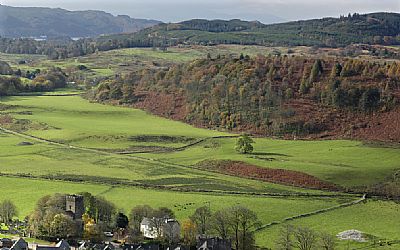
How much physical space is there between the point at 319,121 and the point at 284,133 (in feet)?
20.3

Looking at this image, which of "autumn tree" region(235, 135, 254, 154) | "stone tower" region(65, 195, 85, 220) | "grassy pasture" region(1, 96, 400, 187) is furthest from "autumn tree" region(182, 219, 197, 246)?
"autumn tree" region(235, 135, 254, 154)

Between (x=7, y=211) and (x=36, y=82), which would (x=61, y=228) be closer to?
(x=7, y=211)

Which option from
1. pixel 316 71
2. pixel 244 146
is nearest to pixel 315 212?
pixel 244 146

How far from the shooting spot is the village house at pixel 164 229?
4978 centimetres

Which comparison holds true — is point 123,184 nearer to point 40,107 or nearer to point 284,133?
point 284,133

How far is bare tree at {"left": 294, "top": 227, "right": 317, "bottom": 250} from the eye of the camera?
4616 cm

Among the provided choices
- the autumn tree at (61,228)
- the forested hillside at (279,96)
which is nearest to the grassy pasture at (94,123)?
the forested hillside at (279,96)

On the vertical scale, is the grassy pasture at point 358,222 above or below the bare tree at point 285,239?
below

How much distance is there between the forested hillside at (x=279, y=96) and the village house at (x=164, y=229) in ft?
166

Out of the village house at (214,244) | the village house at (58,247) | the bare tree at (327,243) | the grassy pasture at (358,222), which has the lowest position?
the grassy pasture at (358,222)

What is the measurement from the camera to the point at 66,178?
71500 millimetres

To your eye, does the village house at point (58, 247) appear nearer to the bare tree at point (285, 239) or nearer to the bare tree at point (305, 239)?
the bare tree at point (285, 239)

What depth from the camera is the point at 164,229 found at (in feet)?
164

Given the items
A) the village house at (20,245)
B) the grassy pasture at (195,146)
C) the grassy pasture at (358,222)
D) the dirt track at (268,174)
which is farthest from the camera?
the grassy pasture at (195,146)
